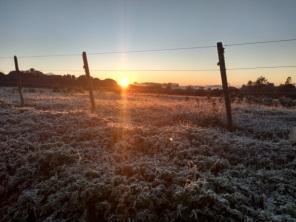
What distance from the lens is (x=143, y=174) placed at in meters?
7.43

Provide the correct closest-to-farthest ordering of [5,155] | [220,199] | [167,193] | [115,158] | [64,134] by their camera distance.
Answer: [220,199]
[167,193]
[115,158]
[5,155]
[64,134]

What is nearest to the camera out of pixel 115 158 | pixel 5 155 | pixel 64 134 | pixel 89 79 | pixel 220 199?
pixel 220 199

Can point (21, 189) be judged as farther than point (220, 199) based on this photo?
Yes

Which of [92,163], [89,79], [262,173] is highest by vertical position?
[89,79]

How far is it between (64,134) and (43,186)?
3.76 metres

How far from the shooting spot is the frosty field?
243 inches

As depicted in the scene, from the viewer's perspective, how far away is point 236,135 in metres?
11.3

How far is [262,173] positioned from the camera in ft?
25.1

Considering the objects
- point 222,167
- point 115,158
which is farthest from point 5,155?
point 222,167

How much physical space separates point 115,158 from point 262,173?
3887mm

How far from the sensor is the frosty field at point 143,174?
616 centimetres

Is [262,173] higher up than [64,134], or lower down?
lower down

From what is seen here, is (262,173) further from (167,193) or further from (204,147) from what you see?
(167,193)

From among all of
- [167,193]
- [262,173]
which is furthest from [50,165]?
[262,173]
